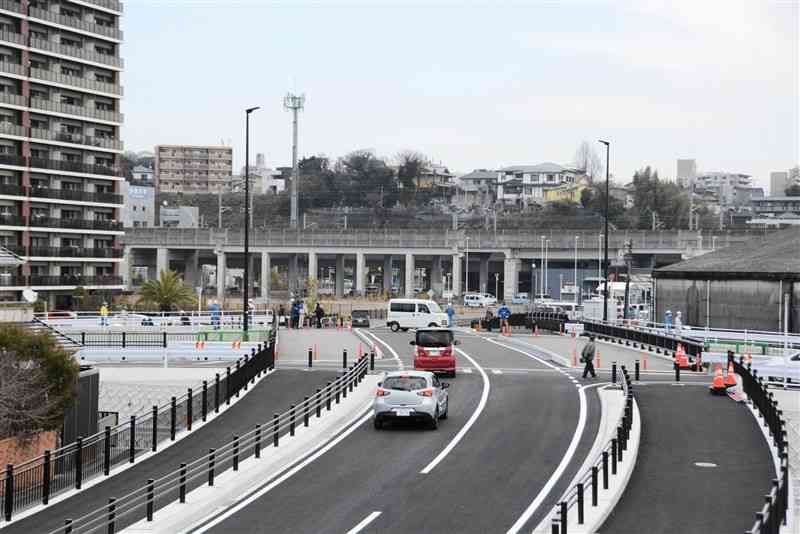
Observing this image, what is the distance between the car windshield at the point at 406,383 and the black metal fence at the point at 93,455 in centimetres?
549

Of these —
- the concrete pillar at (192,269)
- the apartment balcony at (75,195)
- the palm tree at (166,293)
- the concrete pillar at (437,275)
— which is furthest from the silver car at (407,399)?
the concrete pillar at (192,269)

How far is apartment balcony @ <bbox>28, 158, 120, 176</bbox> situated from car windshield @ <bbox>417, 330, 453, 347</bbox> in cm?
5639

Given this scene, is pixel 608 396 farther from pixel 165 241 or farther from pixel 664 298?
pixel 165 241

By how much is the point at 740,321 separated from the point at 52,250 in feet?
177

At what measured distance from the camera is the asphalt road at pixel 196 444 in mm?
21500

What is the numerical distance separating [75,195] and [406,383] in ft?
224

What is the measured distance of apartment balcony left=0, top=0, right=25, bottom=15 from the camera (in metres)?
83.3

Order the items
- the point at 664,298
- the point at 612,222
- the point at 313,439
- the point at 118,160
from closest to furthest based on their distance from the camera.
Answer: the point at 313,439 → the point at 664,298 → the point at 118,160 → the point at 612,222

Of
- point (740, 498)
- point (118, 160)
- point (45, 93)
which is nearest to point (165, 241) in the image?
point (118, 160)

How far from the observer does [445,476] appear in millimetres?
23062

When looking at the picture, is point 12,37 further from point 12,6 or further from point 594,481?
point 594,481

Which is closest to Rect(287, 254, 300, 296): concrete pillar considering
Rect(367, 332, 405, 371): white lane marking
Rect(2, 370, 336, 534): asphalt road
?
Rect(367, 332, 405, 371): white lane marking

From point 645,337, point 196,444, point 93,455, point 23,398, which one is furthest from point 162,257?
point 93,455

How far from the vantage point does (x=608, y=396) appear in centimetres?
3450
